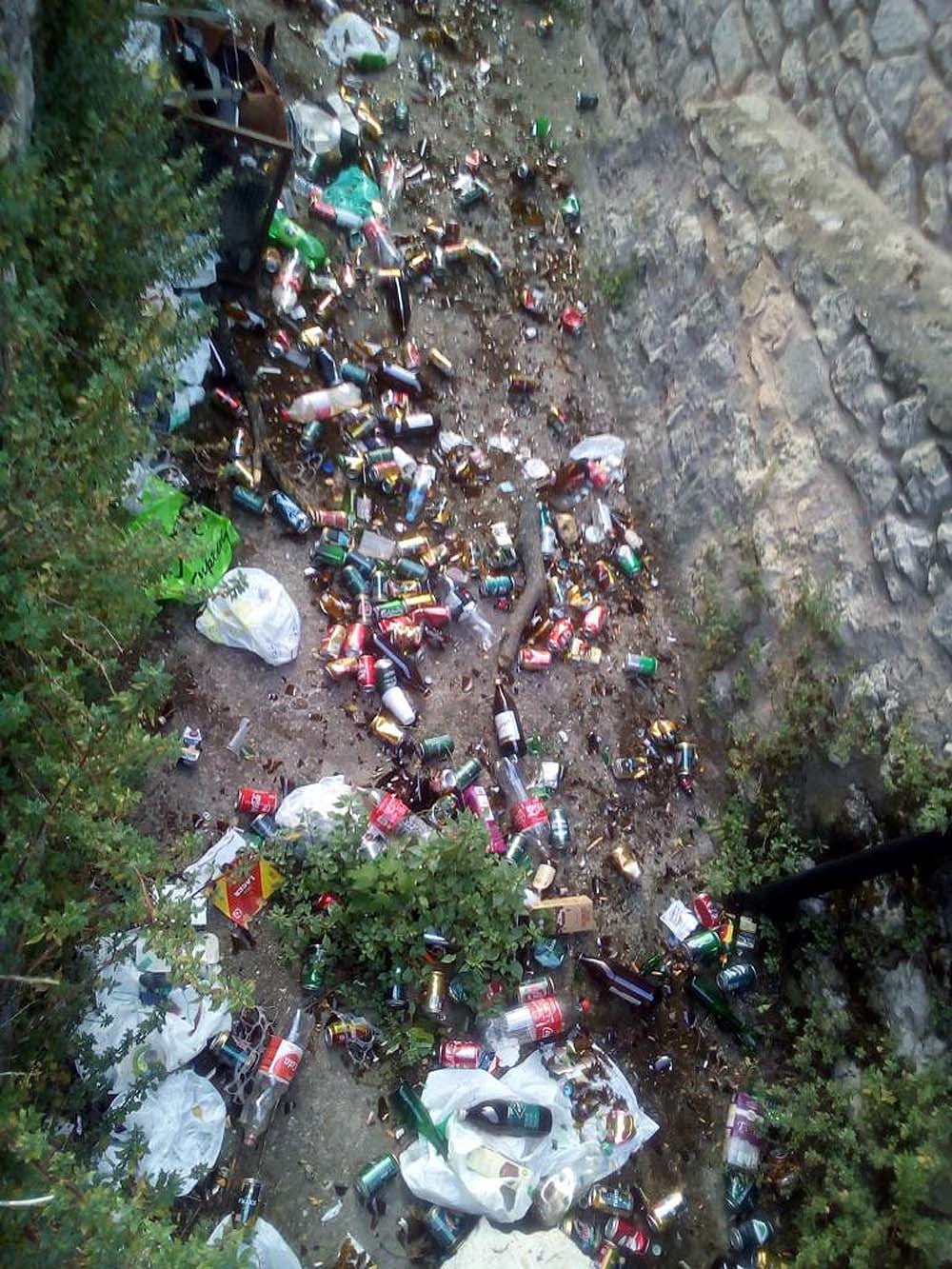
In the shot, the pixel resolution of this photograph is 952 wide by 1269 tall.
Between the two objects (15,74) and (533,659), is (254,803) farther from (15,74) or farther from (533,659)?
(15,74)

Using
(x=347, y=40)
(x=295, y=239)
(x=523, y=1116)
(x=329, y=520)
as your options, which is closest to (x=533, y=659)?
(x=329, y=520)

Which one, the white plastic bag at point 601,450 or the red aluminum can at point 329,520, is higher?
the red aluminum can at point 329,520

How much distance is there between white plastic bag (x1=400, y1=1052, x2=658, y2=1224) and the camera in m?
3.13

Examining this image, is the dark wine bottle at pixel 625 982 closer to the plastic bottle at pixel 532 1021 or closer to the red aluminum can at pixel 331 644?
the plastic bottle at pixel 532 1021

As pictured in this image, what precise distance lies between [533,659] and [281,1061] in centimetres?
181

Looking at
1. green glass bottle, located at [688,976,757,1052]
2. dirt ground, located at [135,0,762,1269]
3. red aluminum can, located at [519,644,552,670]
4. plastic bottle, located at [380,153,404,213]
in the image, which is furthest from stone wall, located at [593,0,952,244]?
green glass bottle, located at [688,976,757,1052]

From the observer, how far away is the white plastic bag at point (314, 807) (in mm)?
3494

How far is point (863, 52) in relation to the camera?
11.7 ft

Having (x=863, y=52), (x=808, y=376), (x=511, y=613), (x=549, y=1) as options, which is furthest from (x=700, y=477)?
(x=549, y=1)

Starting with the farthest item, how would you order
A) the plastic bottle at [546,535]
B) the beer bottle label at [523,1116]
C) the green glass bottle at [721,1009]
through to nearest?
the plastic bottle at [546,535]
the green glass bottle at [721,1009]
the beer bottle label at [523,1116]

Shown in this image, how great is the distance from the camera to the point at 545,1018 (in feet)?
11.3

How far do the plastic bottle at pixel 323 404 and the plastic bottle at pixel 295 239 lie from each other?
0.65m

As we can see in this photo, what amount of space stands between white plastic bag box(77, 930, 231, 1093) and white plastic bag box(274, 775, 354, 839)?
0.60m

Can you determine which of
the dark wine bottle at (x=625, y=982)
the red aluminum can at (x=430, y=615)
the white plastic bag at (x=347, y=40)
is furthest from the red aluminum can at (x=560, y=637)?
the white plastic bag at (x=347, y=40)
